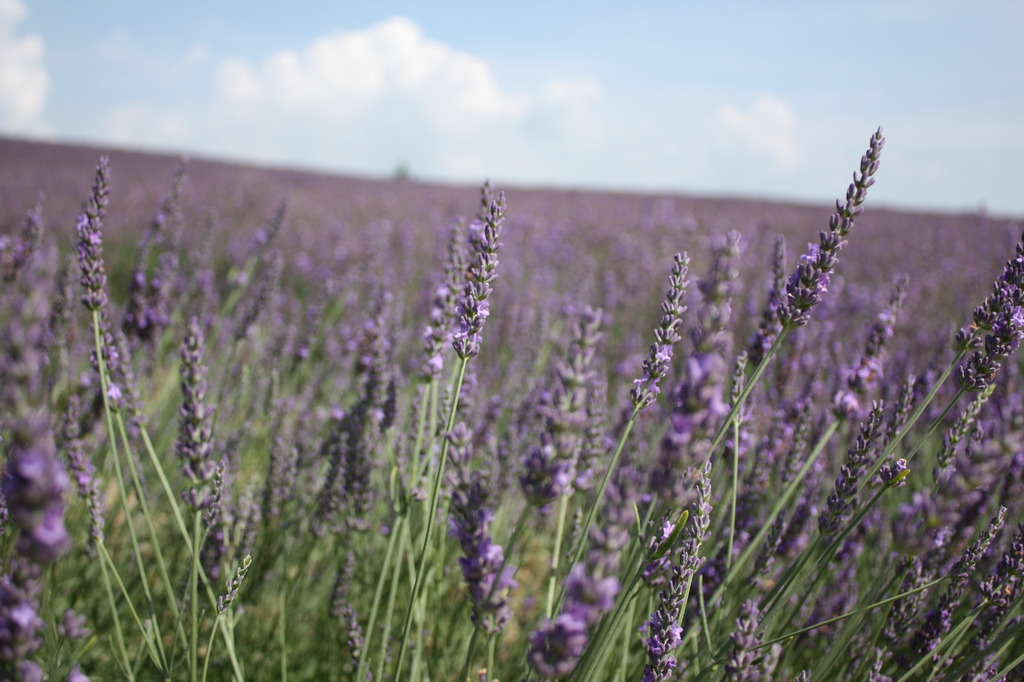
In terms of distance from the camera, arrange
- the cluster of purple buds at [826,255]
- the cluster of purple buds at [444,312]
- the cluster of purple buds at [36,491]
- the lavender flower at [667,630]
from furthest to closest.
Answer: the cluster of purple buds at [444,312]
the cluster of purple buds at [826,255]
the lavender flower at [667,630]
the cluster of purple buds at [36,491]

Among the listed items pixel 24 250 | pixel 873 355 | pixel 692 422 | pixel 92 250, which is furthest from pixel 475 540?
pixel 24 250

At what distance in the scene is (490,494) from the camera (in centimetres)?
218

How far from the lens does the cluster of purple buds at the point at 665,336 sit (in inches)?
52.1

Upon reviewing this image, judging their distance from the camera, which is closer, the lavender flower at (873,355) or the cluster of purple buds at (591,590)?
the cluster of purple buds at (591,590)

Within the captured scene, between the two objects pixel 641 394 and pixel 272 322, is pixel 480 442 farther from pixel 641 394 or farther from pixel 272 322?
pixel 272 322

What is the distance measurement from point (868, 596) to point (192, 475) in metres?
1.29

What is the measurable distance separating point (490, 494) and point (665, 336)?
108 centimetres

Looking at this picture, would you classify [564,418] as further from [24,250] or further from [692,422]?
[24,250]

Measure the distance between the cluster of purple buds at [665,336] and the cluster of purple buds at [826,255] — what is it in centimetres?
25

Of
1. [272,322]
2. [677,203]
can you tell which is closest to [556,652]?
[272,322]

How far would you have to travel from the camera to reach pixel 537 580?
325 cm

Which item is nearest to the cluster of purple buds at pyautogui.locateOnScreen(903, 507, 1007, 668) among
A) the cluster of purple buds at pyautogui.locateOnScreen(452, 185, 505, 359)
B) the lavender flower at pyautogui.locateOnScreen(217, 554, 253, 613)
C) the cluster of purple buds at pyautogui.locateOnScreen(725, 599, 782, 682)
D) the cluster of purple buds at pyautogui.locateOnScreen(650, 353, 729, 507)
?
the cluster of purple buds at pyautogui.locateOnScreen(725, 599, 782, 682)

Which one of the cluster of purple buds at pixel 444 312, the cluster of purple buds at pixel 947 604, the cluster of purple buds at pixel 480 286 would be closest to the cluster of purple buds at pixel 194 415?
the cluster of purple buds at pixel 480 286

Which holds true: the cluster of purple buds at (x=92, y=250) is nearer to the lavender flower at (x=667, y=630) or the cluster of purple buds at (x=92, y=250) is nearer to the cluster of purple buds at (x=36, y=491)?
the cluster of purple buds at (x=36, y=491)
